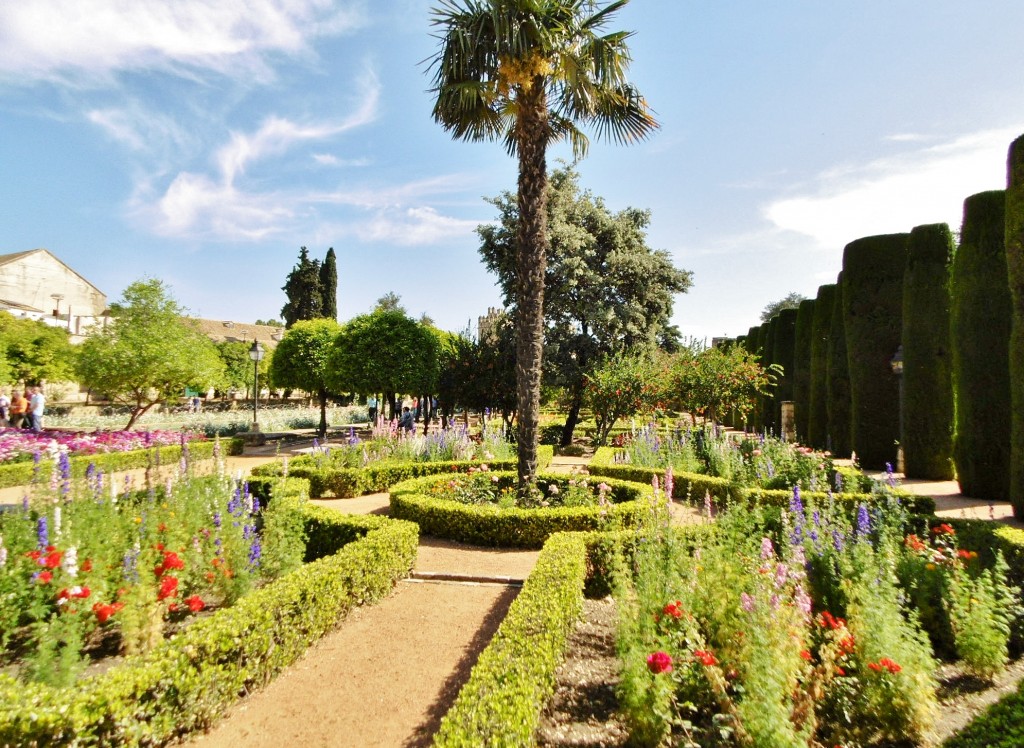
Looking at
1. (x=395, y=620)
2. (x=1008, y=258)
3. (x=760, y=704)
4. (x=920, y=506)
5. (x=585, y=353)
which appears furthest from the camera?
(x=585, y=353)

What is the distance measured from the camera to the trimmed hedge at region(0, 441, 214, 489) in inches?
412

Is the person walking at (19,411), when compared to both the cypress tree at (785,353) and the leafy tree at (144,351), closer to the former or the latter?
the leafy tree at (144,351)

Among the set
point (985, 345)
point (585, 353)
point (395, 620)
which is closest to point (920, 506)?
point (985, 345)

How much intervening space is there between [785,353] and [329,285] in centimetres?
3705

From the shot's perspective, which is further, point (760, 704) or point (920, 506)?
point (920, 506)

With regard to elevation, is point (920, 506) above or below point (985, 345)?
below

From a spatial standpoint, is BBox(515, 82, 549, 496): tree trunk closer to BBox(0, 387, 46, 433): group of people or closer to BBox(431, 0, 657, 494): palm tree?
BBox(431, 0, 657, 494): palm tree

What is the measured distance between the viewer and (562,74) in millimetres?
Answer: 8688

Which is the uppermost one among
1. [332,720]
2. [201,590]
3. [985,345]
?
[985,345]

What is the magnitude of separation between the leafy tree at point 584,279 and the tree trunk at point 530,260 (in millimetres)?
11014

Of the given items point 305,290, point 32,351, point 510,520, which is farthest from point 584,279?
point 305,290

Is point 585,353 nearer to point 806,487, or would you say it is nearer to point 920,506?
point 806,487

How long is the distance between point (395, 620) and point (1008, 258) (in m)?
11.1

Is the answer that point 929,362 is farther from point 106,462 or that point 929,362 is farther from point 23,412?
point 23,412
